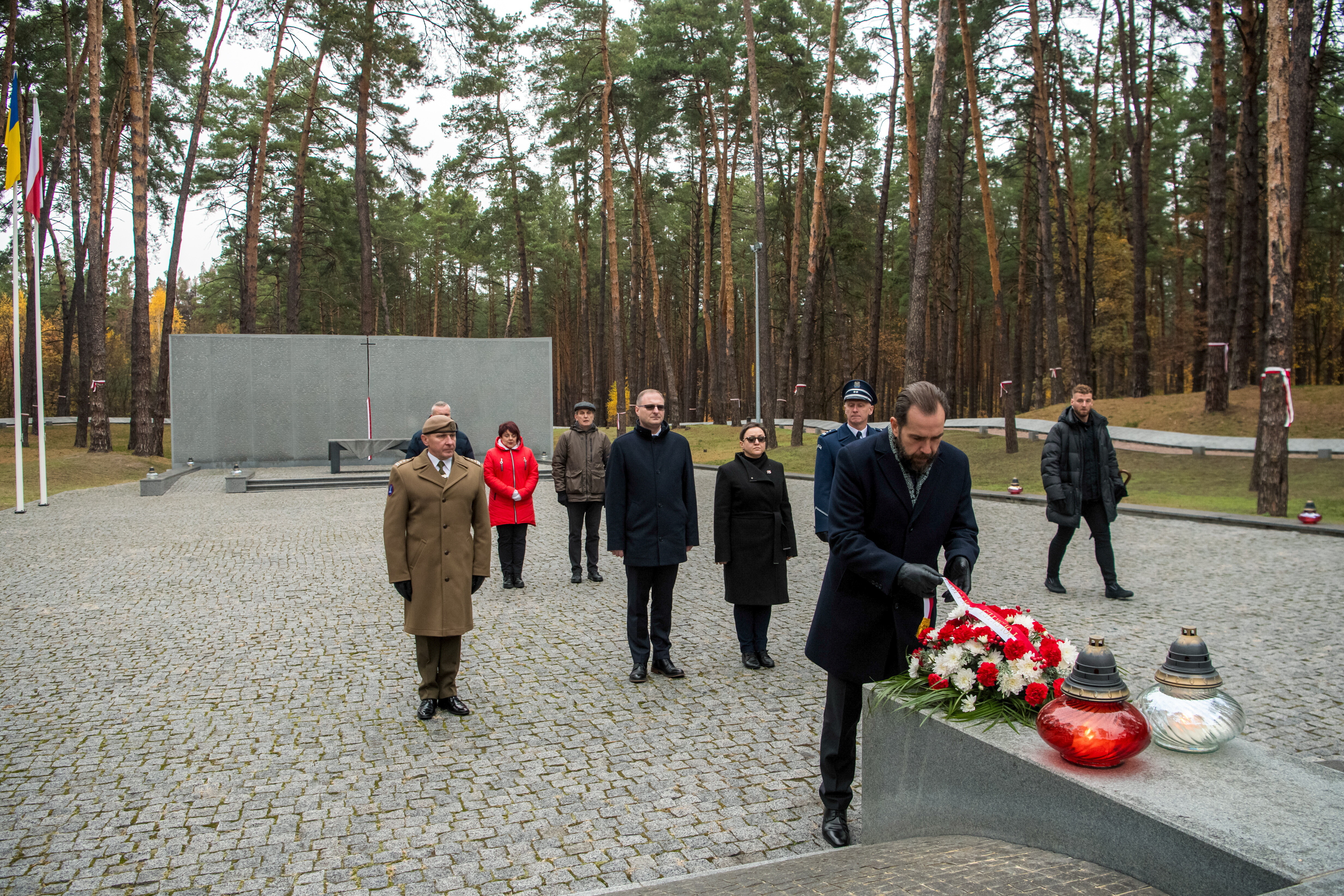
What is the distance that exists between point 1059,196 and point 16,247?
31.6m

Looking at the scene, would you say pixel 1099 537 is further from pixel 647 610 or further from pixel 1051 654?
pixel 1051 654

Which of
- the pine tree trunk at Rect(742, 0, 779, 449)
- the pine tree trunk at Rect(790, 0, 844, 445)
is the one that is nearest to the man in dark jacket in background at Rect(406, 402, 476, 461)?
the pine tree trunk at Rect(742, 0, 779, 449)

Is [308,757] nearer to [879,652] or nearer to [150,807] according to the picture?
[150,807]

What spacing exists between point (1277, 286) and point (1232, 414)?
43.9 feet

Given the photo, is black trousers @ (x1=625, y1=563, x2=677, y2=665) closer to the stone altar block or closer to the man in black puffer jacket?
the stone altar block

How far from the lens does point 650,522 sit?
6.42 m

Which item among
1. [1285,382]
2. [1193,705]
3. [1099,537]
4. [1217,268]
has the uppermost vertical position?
[1217,268]

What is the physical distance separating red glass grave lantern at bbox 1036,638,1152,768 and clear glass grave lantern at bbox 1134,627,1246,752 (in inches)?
5.5

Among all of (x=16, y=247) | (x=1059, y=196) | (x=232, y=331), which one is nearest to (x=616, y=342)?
(x=1059, y=196)

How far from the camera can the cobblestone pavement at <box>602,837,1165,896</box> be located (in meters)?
2.64

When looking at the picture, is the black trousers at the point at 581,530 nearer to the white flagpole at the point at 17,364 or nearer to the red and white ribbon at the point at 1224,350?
the white flagpole at the point at 17,364

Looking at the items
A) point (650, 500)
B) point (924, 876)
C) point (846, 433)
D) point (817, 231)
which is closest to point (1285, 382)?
point (846, 433)

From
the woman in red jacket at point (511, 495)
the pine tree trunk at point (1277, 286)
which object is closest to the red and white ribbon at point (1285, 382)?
the pine tree trunk at point (1277, 286)

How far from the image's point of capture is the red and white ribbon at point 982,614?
11.0ft
